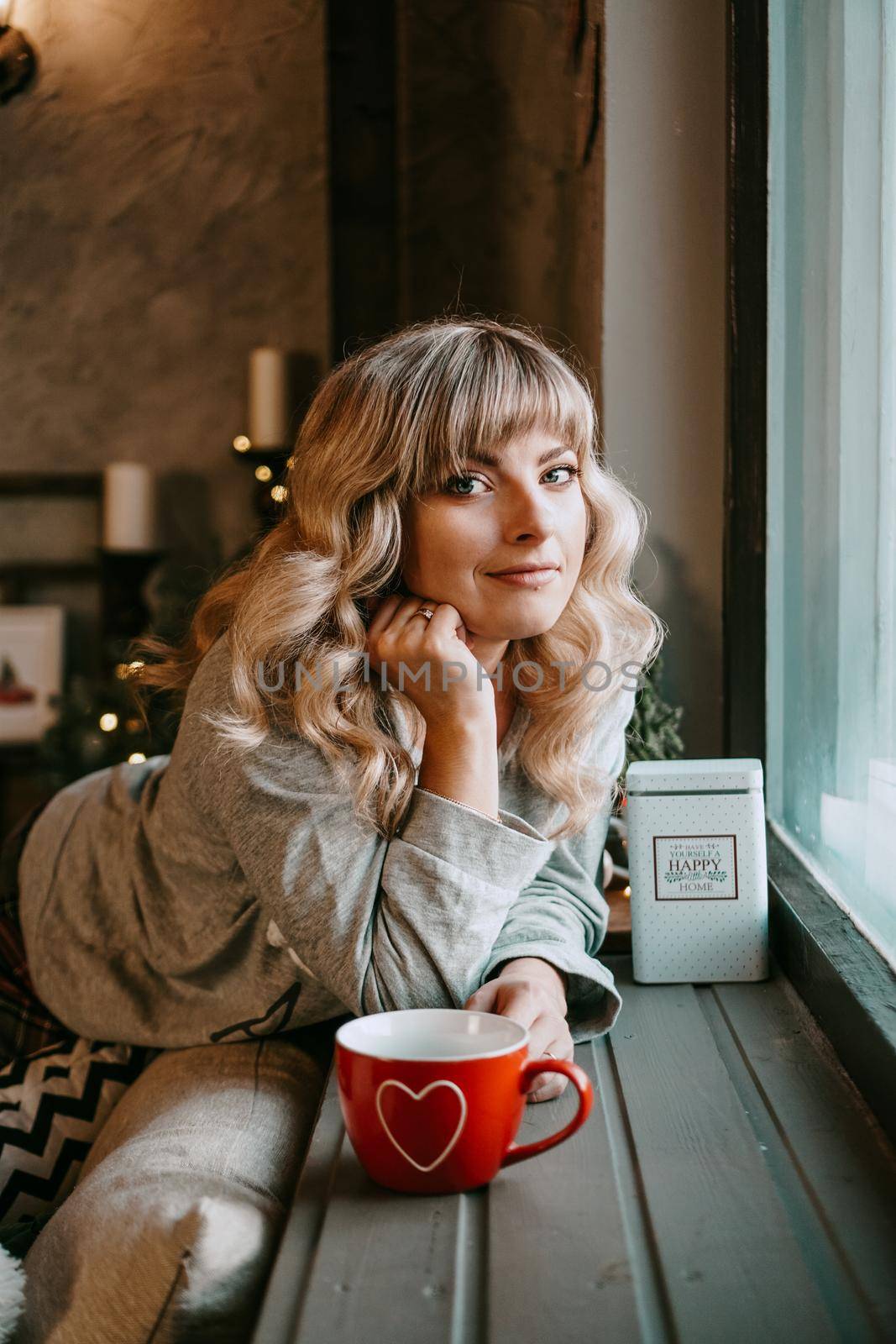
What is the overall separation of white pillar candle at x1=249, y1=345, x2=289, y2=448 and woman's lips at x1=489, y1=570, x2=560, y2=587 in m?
1.91

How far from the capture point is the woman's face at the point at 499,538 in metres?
1.02

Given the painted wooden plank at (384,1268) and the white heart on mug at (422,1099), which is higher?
the white heart on mug at (422,1099)

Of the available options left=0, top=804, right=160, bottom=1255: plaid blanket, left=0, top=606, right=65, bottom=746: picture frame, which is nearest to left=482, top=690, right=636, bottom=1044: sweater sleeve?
left=0, top=804, right=160, bottom=1255: plaid blanket

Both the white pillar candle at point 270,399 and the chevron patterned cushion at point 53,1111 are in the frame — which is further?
the white pillar candle at point 270,399

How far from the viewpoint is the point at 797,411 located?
126 centimetres

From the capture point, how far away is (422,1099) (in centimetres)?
67

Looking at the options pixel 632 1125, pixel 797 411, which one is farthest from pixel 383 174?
pixel 632 1125

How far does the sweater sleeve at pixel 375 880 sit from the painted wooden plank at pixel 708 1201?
16 cm

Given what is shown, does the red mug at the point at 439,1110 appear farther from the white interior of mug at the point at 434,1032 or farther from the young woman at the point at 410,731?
the young woman at the point at 410,731

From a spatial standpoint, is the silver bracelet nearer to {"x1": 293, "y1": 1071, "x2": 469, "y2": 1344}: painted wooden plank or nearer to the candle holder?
{"x1": 293, "y1": 1071, "x2": 469, "y2": 1344}: painted wooden plank

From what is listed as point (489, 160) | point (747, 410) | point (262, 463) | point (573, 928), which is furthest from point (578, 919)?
point (489, 160)

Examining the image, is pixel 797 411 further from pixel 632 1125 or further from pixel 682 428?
pixel 632 1125

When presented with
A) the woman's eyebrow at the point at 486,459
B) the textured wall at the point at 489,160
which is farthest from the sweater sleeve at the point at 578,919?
the textured wall at the point at 489,160

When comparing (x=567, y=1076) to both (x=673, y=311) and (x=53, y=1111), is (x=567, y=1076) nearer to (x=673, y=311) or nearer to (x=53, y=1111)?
(x=53, y=1111)
